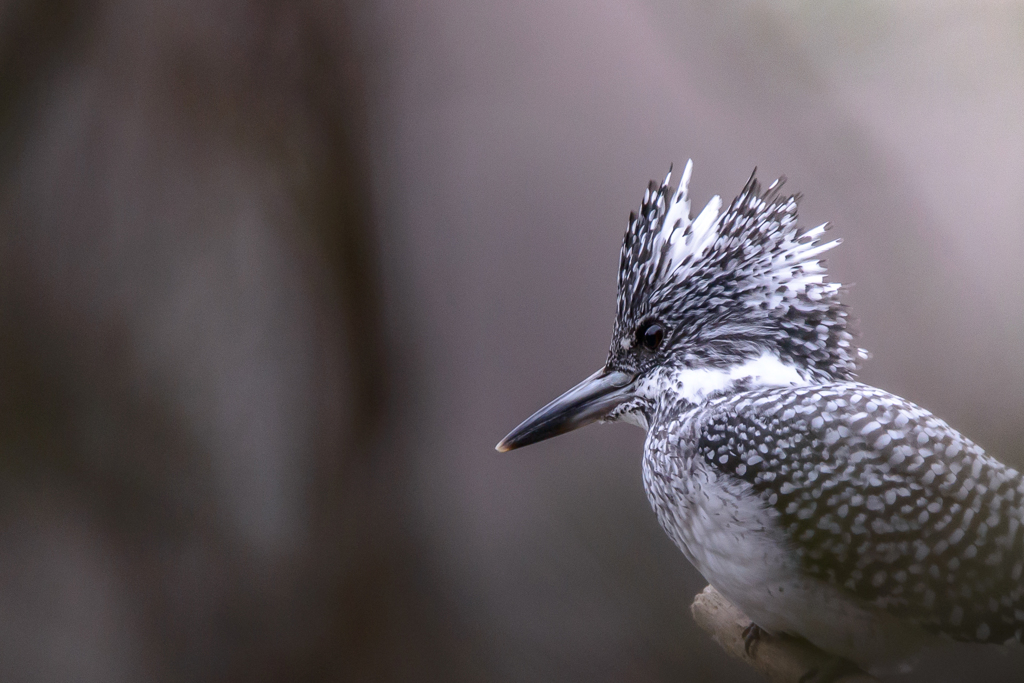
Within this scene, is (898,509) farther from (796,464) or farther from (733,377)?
(733,377)

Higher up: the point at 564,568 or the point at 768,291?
the point at 768,291

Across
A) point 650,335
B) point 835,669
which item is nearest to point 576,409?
point 650,335

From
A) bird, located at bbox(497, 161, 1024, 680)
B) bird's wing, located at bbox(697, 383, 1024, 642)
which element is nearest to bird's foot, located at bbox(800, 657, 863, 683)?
bird, located at bbox(497, 161, 1024, 680)

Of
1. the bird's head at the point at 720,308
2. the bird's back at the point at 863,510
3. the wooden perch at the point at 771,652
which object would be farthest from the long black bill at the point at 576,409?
the wooden perch at the point at 771,652

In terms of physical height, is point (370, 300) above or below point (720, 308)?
above

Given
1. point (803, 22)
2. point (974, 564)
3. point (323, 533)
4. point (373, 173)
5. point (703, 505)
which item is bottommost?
point (974, 564)

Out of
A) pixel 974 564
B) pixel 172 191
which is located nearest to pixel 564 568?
pixel 974 564

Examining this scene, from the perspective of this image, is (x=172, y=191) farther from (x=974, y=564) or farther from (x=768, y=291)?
(x=974, y=564)
